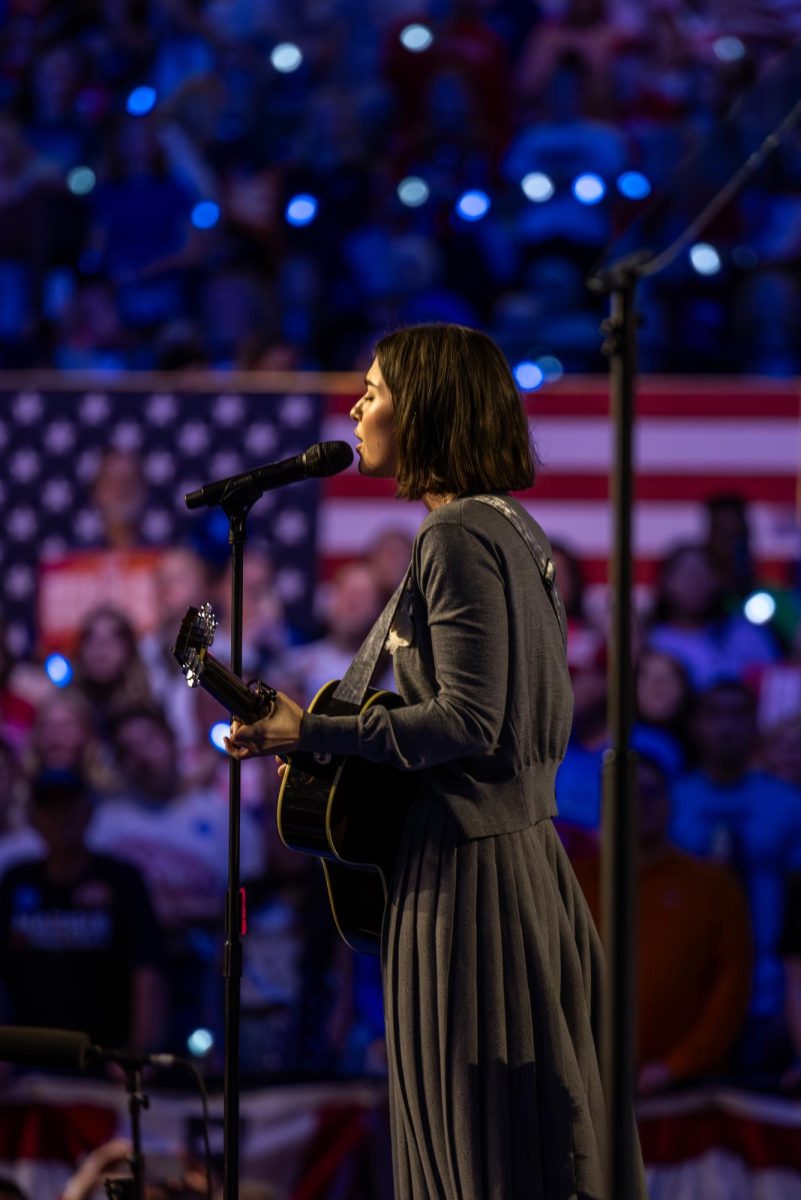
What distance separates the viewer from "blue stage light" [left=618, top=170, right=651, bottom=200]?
16.3ft

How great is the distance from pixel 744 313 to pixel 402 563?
4.76 feet

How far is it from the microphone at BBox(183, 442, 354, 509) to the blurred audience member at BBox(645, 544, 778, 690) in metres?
2.60

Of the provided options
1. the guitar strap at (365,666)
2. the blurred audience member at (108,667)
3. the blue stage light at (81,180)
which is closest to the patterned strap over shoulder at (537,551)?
the guitar strap at (365,666)

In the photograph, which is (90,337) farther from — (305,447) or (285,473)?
(285,473)

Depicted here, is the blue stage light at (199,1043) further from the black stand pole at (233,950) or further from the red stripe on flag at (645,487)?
the black stand pole at (233,950)

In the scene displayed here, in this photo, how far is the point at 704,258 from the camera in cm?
509

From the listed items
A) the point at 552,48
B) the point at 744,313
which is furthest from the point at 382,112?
the point at 744,313

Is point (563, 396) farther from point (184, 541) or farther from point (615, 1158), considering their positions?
point (615, 1158)

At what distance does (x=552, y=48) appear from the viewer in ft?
17.0

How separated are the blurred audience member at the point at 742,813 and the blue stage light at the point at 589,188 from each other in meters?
1.74

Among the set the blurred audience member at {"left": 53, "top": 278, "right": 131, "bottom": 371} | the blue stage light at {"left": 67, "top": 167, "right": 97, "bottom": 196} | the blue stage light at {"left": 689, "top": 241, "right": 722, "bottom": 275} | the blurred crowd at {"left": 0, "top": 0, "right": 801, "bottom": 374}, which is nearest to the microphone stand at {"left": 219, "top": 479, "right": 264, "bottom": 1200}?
the blurred crowd at {"left": 0, "top": 0, "right": 801, "bottom": 374}

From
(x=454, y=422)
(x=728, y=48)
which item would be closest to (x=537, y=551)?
(x=454, y=422)

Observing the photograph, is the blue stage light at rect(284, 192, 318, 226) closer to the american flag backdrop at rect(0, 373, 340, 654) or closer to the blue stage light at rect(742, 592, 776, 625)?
the american flag backdrop at rect(0, 373, 340, 654)

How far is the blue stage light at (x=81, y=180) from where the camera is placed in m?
5.21
